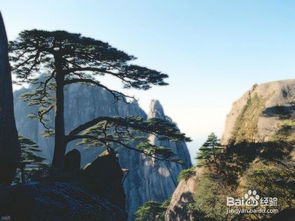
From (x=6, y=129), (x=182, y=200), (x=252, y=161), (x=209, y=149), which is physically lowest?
(x=182, y=200)

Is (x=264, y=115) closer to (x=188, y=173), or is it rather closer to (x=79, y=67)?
(x=188, y=173)

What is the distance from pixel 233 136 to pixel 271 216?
24.8ft

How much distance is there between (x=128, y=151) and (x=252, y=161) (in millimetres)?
69781

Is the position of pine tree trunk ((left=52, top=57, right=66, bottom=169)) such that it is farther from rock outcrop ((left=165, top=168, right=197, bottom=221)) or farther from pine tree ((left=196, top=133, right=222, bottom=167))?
rock outcrop ((left=165, top=168, right=197, bottom=221))

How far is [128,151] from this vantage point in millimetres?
86875

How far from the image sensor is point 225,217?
1574cm

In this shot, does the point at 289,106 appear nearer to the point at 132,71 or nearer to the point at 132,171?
the point at 132,71

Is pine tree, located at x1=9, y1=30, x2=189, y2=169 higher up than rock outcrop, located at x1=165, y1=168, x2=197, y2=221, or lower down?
higher up

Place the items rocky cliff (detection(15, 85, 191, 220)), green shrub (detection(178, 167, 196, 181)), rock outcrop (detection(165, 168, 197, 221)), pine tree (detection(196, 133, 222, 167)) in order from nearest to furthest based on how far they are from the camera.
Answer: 1. pine tree (detection(196, 133, 222, 167))
2. rock outcrop (detection(165, 168, 197, 221))
3. green shrub (detection(178, 167, 196, 181))
4. rocky cliff (detection(15, 85, 191, 220))

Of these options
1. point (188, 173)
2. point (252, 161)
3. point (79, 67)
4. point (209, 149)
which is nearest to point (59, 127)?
point (79, 67)

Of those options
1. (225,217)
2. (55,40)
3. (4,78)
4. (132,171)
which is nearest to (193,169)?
(225,217)

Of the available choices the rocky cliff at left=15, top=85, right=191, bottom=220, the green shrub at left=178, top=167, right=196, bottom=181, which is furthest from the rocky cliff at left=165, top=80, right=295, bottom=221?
the rocky cliff at left=15, top=85, right=191, bottom=220

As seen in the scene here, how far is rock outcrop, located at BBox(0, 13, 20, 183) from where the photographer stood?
9844 millimetres

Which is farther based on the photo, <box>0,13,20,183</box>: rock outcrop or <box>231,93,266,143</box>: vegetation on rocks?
<box>231,93,266,143</box>: vegetation on rocks
